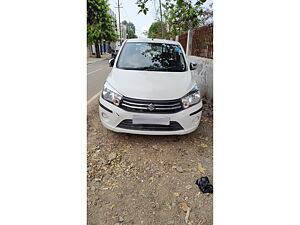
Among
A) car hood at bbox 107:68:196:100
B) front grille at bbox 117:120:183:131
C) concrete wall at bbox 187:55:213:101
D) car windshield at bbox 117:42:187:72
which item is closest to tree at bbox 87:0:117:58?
car windshield at bbox 117:42:187:72

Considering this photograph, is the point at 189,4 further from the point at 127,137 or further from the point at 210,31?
the point at 127,137

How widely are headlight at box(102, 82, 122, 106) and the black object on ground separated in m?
1.04

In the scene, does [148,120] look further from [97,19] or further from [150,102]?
[97,19]

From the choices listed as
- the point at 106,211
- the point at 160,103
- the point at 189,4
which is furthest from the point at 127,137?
the point at 189,4

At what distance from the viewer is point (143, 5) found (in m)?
1.92

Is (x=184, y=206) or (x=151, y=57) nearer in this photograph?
(x=184, y=206)

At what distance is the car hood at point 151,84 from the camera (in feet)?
5.87

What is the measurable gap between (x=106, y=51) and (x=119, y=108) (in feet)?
6.22

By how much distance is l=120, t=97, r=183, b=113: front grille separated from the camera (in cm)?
176

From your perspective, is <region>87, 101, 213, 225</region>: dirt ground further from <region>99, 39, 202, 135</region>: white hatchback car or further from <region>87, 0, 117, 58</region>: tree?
<region>87, 0, 117, 58</region>: tree

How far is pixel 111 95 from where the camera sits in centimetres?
187

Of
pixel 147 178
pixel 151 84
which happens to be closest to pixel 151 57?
pixel 151 84

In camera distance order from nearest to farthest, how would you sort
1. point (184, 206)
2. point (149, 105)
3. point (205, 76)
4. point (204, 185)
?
point (184, 206)
point (204, 185)
point (149, 105)
point (205, 76)

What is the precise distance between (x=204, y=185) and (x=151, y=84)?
3.50 ft
